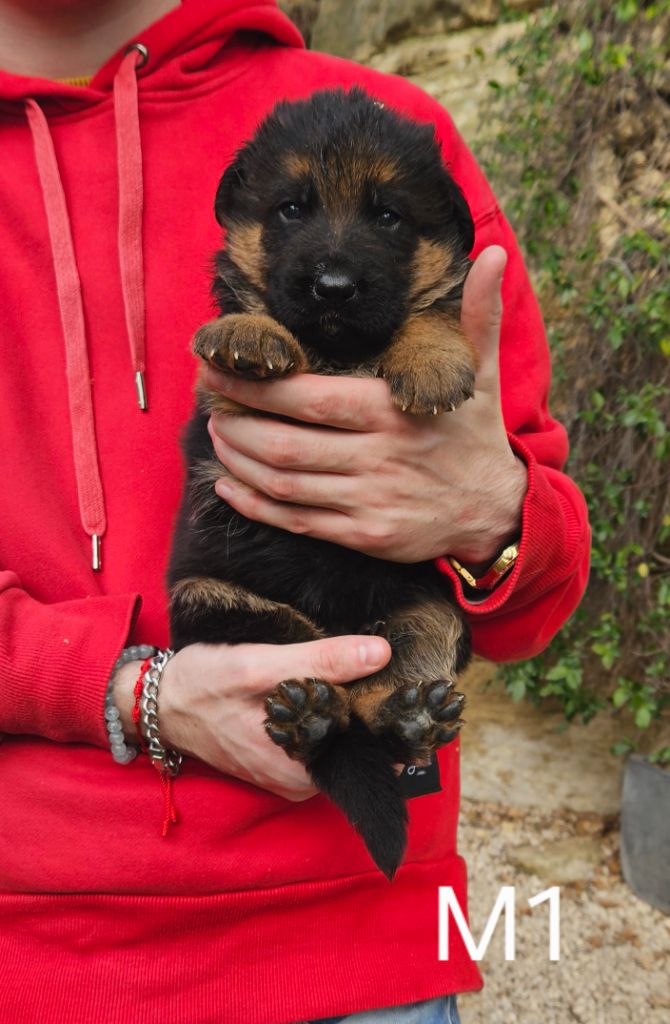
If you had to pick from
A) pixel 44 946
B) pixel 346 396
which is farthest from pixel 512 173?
pixel 44 946

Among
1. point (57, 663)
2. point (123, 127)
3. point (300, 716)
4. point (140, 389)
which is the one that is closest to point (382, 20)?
point (123, 127)

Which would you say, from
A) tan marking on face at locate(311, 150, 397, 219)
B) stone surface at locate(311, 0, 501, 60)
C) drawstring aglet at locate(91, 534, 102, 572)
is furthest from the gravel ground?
stone surface at locate(311, 0, 501, 60)

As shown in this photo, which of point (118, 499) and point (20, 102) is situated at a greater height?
point (20, 102)

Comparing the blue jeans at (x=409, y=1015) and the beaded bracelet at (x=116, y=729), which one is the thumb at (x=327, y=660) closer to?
the beaded bracelet at (x=116, y=729)

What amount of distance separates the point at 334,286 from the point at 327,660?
0.71m

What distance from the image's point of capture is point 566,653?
413 centimetres

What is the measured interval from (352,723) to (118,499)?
2.49ft

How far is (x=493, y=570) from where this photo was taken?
184 cm

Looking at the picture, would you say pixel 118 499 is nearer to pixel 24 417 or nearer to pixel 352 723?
pixel 24 417

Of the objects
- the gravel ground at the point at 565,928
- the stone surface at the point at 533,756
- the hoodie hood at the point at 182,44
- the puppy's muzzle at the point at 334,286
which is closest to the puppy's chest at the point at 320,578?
the puppy's muzzle at the point at 334,286

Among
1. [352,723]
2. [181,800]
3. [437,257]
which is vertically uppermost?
[437,257]

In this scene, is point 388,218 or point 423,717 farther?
point 388,218

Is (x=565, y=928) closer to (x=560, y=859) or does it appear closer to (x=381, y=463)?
(x=560, y=859)

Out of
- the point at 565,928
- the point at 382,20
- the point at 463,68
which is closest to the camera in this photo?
the point at 565,928
